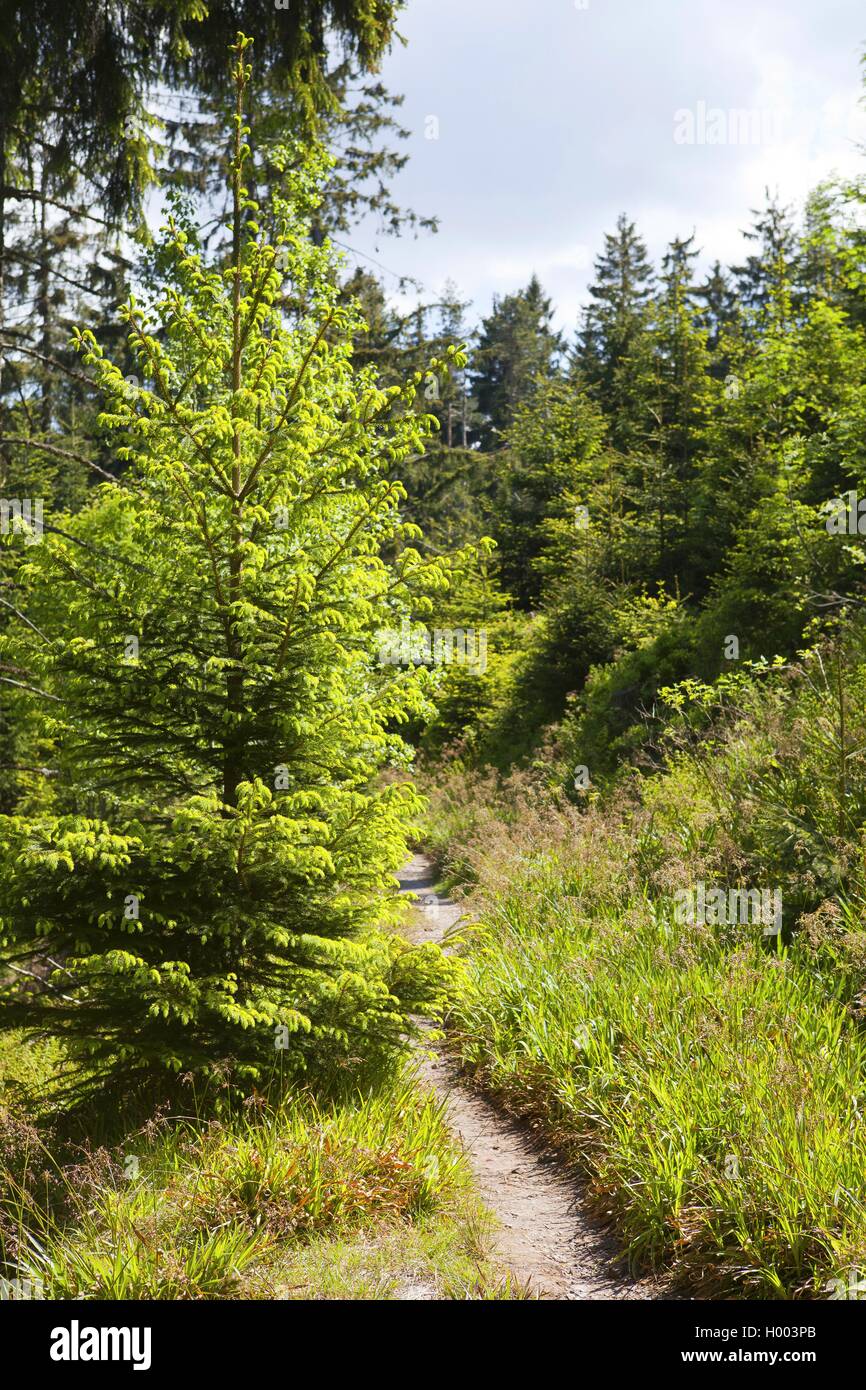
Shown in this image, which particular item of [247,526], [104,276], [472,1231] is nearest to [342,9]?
[104,276]

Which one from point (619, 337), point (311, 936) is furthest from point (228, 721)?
point (619, 337)

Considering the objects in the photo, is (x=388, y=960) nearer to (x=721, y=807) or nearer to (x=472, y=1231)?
(x=472, y=1231)

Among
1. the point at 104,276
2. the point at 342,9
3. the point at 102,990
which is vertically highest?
the point at 342,9

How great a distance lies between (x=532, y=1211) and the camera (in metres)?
4.61

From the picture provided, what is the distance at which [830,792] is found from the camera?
267 inches

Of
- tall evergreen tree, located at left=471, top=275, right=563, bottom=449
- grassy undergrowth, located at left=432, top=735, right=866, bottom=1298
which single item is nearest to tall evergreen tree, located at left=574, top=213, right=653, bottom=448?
tall evergreen tree, located at left=471, top=275, right=563, bottom=449

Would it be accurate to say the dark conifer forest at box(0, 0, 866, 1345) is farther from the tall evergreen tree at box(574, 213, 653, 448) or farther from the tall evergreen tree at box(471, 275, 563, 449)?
the tall evergreen tree at box(471, 275, 563, 449)

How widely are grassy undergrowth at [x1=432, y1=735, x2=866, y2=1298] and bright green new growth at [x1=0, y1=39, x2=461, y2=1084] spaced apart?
127cm

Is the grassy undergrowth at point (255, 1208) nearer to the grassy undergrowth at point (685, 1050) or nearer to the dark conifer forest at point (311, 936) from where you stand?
the dark conifer forest at point (311, 936)

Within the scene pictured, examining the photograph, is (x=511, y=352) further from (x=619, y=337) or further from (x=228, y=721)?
(x=228, y=721)

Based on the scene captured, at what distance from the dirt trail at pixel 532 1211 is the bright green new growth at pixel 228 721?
98cm

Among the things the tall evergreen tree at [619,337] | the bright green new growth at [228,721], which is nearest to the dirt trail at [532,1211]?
the bright green new growth at [228,721]

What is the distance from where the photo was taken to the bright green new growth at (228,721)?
4.51 metres

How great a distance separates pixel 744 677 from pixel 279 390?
7.04 metres
